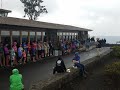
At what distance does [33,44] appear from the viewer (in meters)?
24.9

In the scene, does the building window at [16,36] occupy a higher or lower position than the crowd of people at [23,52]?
higher

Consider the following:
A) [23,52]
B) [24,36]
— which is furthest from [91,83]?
[24,36]

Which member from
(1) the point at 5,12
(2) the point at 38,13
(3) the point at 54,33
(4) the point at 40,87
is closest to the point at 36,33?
(3) the point at 54,33

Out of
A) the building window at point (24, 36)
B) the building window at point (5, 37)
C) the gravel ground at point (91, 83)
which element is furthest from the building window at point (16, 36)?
the gravel ground at point (91, 83)

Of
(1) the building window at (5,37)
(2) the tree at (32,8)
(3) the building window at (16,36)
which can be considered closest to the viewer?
(1) the building window at (5,37)

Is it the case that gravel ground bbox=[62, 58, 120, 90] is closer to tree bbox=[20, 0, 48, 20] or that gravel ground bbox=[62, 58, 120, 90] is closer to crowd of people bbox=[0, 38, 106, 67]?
crowd of people bbox=[0, 38, 106, 67]

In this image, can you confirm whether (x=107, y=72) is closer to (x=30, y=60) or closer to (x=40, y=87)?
(x=40, y=87)

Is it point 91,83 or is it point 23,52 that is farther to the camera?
point 23,52

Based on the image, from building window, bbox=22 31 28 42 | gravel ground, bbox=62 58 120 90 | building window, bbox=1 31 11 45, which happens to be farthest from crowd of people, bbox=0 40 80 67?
gravel ground, bbox=62 58 120 90

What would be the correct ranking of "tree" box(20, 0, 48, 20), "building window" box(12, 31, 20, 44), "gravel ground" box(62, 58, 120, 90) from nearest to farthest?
"gravel ground" box(62, 58, 120, 90) < "building window" box(12, 31, 20, 44) < "tree" box(20, 0, 48, 20)

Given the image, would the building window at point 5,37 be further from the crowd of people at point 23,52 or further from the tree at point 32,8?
the tree at point 32,8

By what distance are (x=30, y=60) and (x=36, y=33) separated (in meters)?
3.15

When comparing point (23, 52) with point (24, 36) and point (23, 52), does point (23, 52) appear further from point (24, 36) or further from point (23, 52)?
point (24, 36)

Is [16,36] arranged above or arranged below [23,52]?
above
